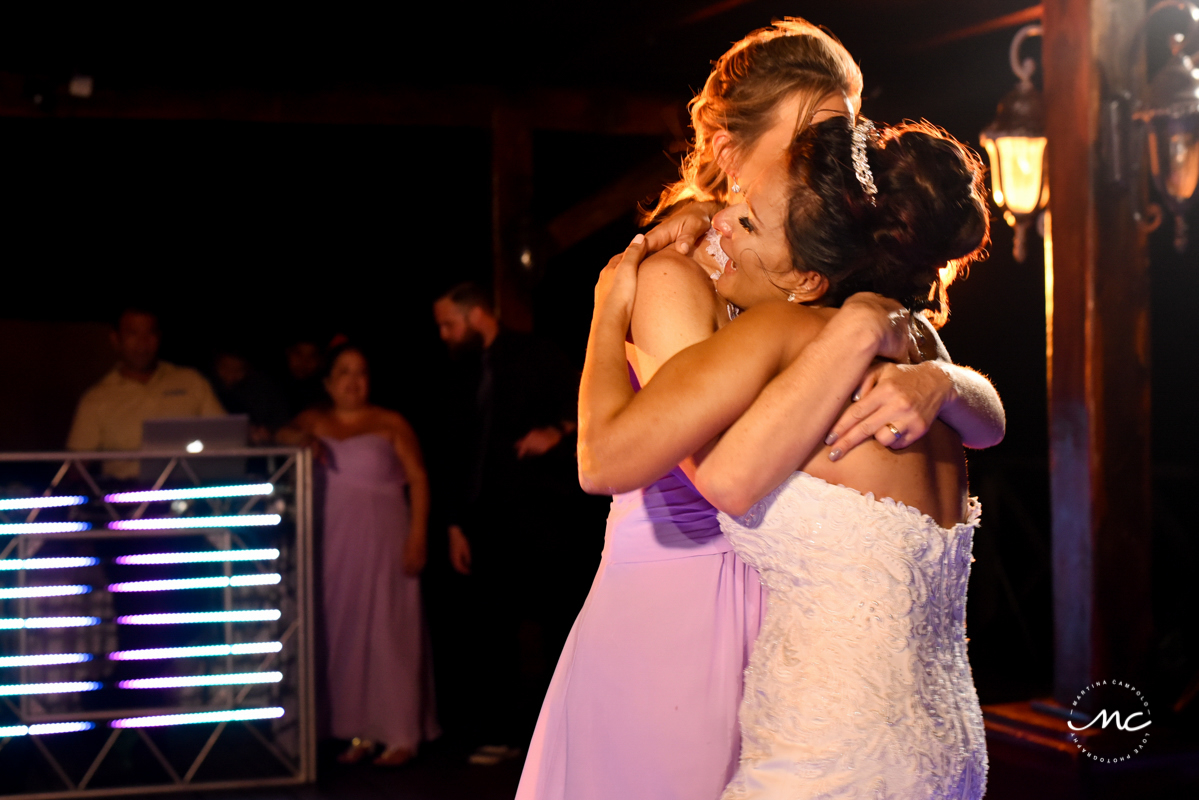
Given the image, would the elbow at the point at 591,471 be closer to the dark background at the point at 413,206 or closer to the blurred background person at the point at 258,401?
the blurred background person at the point at 258,401

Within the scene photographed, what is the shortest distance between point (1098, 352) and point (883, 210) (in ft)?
9.74

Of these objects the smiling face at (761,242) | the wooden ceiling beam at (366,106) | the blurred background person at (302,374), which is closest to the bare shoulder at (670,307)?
the smiling face at (761,242)

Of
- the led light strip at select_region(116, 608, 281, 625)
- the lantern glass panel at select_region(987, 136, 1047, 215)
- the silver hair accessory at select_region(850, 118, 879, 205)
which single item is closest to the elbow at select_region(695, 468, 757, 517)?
the silver hair accessory at select_region(850, 118, 879, 205)

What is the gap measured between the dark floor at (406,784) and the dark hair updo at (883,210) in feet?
9.89

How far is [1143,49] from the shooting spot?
395cm

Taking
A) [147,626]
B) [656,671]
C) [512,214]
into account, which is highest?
[512,214]

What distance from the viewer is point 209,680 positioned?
13.3 feet

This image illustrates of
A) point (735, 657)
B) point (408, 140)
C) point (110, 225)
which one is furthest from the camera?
point (408, 140)

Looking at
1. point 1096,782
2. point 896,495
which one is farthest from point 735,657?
point 1096,782

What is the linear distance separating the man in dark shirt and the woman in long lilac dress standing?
259 centimetres

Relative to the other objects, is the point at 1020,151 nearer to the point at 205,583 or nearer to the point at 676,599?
the point at 676,599

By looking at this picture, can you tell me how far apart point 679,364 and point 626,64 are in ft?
16.7

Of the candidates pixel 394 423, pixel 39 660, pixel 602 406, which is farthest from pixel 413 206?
pixel 602 406

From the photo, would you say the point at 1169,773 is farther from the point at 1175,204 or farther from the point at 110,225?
the point at 110,225
